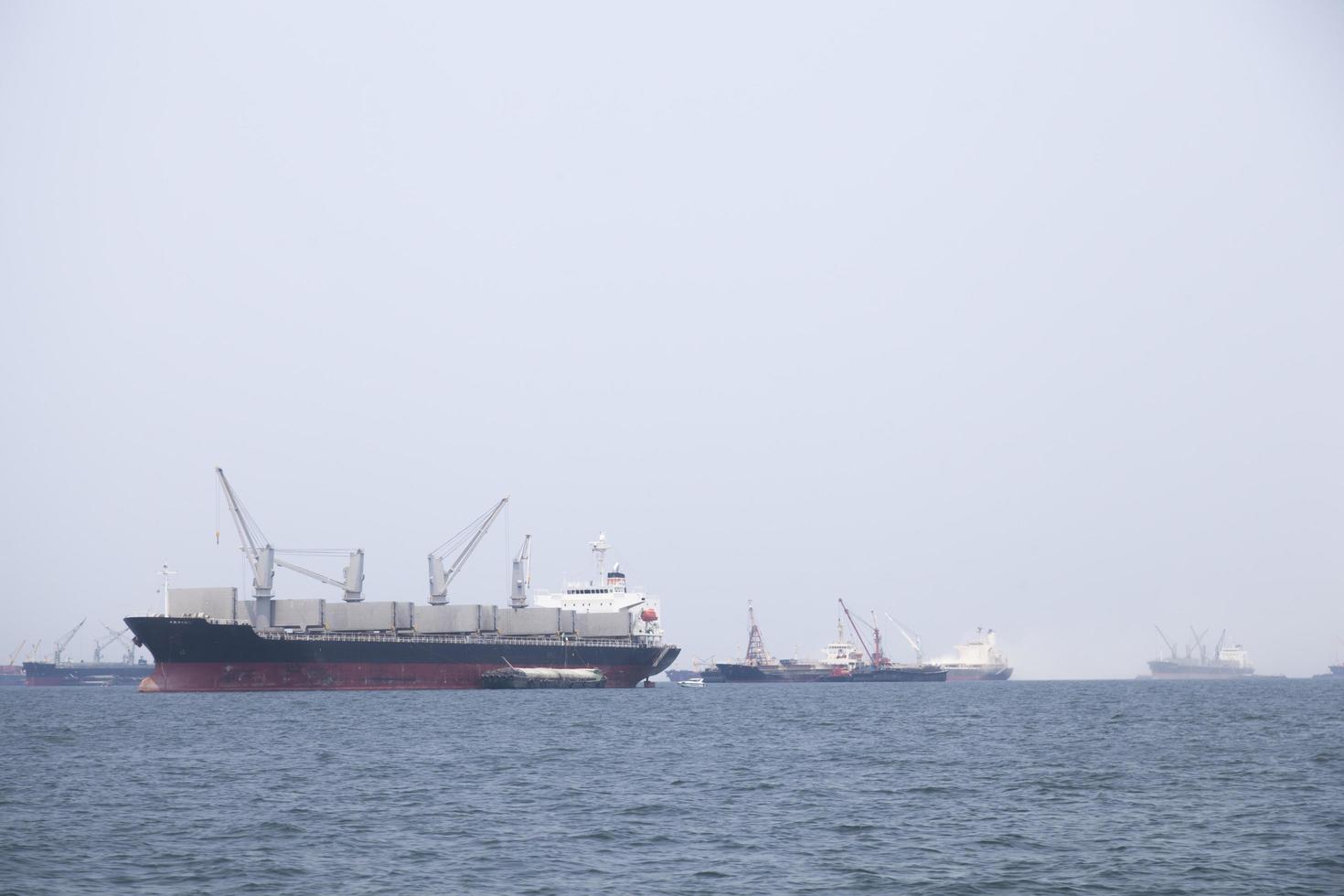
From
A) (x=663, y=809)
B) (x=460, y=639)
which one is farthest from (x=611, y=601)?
(x=663, y=809)

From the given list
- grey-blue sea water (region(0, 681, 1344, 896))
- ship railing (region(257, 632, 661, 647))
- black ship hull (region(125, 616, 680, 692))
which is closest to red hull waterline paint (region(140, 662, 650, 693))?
black ship hull (region(125, 616, 680, 692))

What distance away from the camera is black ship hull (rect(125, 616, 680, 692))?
103 meters

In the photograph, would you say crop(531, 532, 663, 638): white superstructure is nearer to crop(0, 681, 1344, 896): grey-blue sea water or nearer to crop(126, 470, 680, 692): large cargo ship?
crop(126, 470, 680, 692): large cargo ship

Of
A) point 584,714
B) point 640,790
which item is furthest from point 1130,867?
point 584,714

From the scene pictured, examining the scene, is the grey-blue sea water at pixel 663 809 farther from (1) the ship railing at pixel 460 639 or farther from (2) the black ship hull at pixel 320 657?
(1) the ship railing at pixel 460 639

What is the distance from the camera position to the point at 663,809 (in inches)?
1510

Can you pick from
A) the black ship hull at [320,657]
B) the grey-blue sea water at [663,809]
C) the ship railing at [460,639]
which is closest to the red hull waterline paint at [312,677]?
the black ship hull at [320,657]

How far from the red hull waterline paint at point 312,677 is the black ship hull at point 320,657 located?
0.08 metres

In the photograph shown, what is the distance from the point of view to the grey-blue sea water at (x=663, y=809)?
28.2 metres

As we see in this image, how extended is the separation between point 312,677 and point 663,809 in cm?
7764

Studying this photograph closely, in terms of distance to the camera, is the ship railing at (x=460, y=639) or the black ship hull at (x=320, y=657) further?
the ship railing at (x=460, y=639)

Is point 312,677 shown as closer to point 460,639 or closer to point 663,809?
point 460,639

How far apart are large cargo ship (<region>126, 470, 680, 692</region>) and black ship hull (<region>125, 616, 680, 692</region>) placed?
3.6 inches

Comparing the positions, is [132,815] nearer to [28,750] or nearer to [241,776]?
[241,776]
